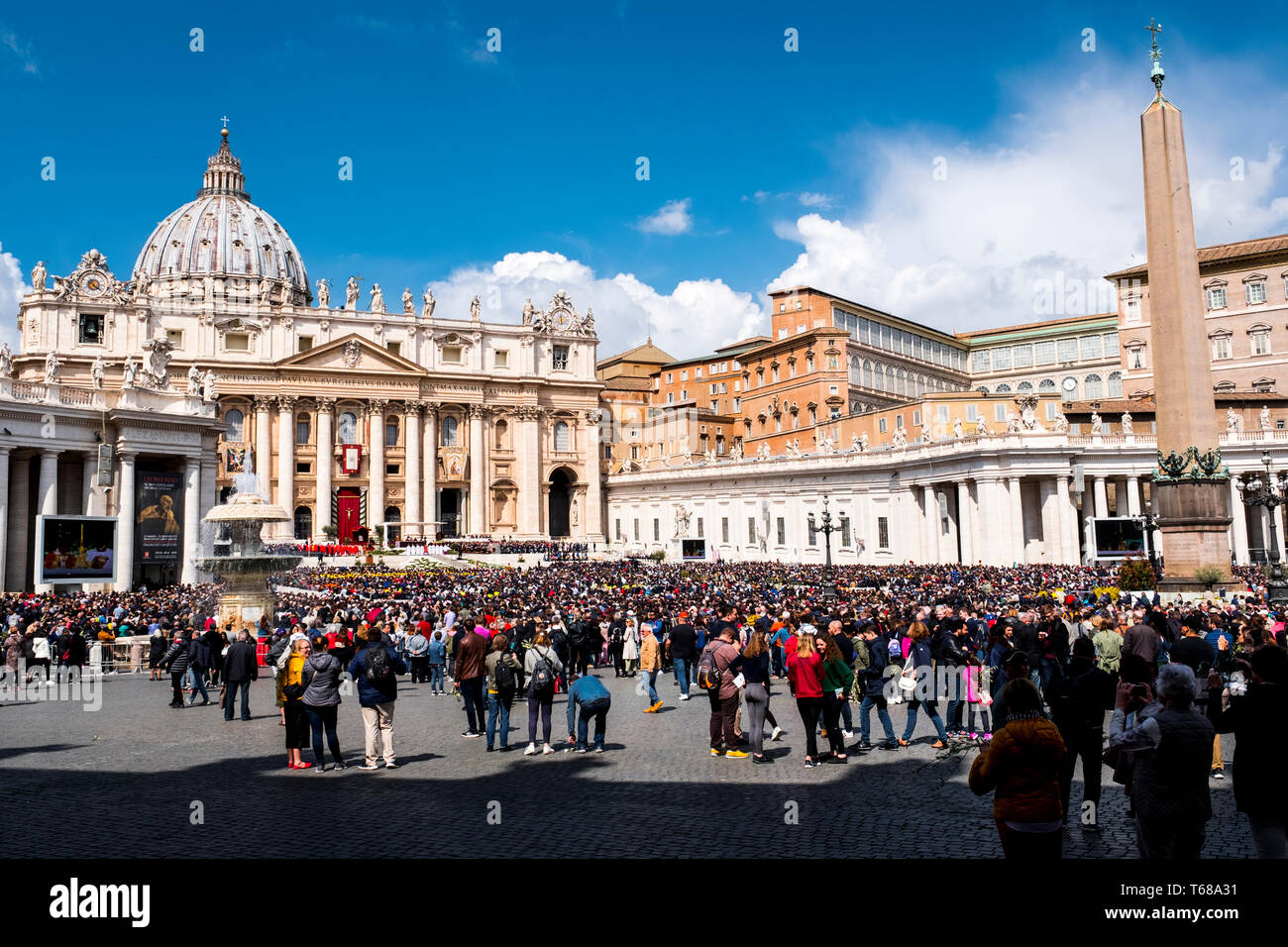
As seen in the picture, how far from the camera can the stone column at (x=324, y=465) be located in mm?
70750

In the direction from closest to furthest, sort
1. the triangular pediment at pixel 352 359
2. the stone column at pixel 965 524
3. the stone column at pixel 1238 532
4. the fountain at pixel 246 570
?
the fountain at pixel 246 570 < the stone column at pixel 1238 532 < the stone column at pixel 965 524 < the triangular pediment at pixel 352 359

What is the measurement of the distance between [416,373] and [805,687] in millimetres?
67860

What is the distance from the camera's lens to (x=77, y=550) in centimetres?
2703

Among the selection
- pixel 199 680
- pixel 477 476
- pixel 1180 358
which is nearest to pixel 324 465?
pixel 477 476

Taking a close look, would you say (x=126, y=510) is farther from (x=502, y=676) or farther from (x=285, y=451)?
(x=285, y=451)

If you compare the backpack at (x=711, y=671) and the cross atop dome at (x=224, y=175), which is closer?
the backpack at (x=711, y=671)

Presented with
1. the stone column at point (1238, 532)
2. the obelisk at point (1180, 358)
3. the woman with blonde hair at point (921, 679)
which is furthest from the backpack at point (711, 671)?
the stone column at point (1238, 532)

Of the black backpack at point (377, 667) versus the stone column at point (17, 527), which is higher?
the stone column at point (17, 527)

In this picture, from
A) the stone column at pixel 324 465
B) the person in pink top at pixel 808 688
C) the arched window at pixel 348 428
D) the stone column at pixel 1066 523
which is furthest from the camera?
the arched window at pixel 348 428

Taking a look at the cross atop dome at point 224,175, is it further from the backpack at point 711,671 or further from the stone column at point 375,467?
the backpack at point 711,671

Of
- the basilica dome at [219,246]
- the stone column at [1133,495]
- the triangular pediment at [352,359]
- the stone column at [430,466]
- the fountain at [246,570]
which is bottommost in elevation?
the fountain at [246,570]

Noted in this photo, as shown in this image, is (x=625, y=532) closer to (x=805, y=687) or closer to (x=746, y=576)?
(x=746, y=576)

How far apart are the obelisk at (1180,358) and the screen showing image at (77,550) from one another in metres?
30.1
